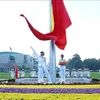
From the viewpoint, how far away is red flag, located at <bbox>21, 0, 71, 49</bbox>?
15.1 metres

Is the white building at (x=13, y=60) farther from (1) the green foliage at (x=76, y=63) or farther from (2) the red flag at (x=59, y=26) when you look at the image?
(2) the red flag at (x=59, y=26)

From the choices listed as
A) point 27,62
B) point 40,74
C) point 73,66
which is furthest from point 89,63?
point 40,74

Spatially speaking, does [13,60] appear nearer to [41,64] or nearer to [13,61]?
[13,61]

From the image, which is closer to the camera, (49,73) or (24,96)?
(24,96)

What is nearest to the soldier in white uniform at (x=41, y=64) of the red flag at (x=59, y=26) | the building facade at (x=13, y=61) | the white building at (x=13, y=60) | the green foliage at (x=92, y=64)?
the red flag at (x=59, y=26)

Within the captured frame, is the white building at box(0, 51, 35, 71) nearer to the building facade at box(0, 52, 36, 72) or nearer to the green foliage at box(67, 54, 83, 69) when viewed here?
the building facade at box(0, 52, 36, 72)

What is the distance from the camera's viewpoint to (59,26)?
15.4m

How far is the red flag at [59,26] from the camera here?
594 inches

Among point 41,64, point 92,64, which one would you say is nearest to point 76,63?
point 92,64

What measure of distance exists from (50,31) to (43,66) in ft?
5.29

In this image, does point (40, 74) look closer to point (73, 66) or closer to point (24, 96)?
point (24, 96)

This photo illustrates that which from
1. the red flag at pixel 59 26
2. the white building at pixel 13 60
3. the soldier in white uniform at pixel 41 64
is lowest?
the soldier in white uniform at pixel 41 64

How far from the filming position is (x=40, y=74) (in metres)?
15.8

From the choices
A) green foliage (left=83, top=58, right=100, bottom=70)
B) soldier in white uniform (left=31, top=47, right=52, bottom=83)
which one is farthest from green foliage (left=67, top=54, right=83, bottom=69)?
soldier in white uniform (left=31, top=47, right=52, bottom=83)
